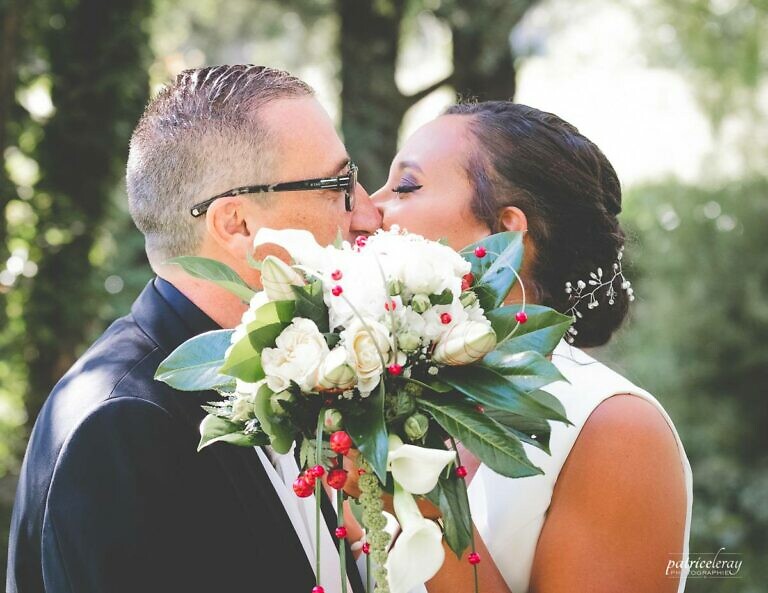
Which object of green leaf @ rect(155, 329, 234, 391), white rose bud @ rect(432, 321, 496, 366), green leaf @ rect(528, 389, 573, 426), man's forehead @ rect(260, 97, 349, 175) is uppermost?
man's forehead @ rect(260, 97, 349, 175)

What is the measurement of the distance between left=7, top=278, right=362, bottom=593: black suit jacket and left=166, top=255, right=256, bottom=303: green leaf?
496 mm

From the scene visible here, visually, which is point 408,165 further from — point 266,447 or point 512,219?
point 266,447

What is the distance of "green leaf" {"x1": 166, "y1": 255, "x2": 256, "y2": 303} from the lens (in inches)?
84.4

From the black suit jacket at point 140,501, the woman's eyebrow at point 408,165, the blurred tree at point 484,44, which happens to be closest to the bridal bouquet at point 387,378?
the black suit jacket at point 140,501

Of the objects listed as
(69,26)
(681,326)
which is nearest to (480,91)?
(681,326)

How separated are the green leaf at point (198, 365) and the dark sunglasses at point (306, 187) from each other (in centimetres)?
73

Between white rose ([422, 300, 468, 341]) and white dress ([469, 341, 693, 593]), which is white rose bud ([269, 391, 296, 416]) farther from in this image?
white dress ([469, 341, 693, 593])

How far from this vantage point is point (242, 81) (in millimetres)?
2947

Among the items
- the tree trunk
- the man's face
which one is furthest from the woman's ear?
the tree trunk

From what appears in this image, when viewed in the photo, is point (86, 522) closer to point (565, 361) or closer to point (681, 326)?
point (565, 361)

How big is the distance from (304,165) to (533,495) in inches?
50.3

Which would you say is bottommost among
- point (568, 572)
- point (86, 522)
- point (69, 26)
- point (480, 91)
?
point (568, 572)

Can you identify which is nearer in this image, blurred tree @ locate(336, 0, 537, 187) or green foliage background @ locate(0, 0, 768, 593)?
green foliage background @ locate(0, 0, 768, 593)

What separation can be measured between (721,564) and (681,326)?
265cm
